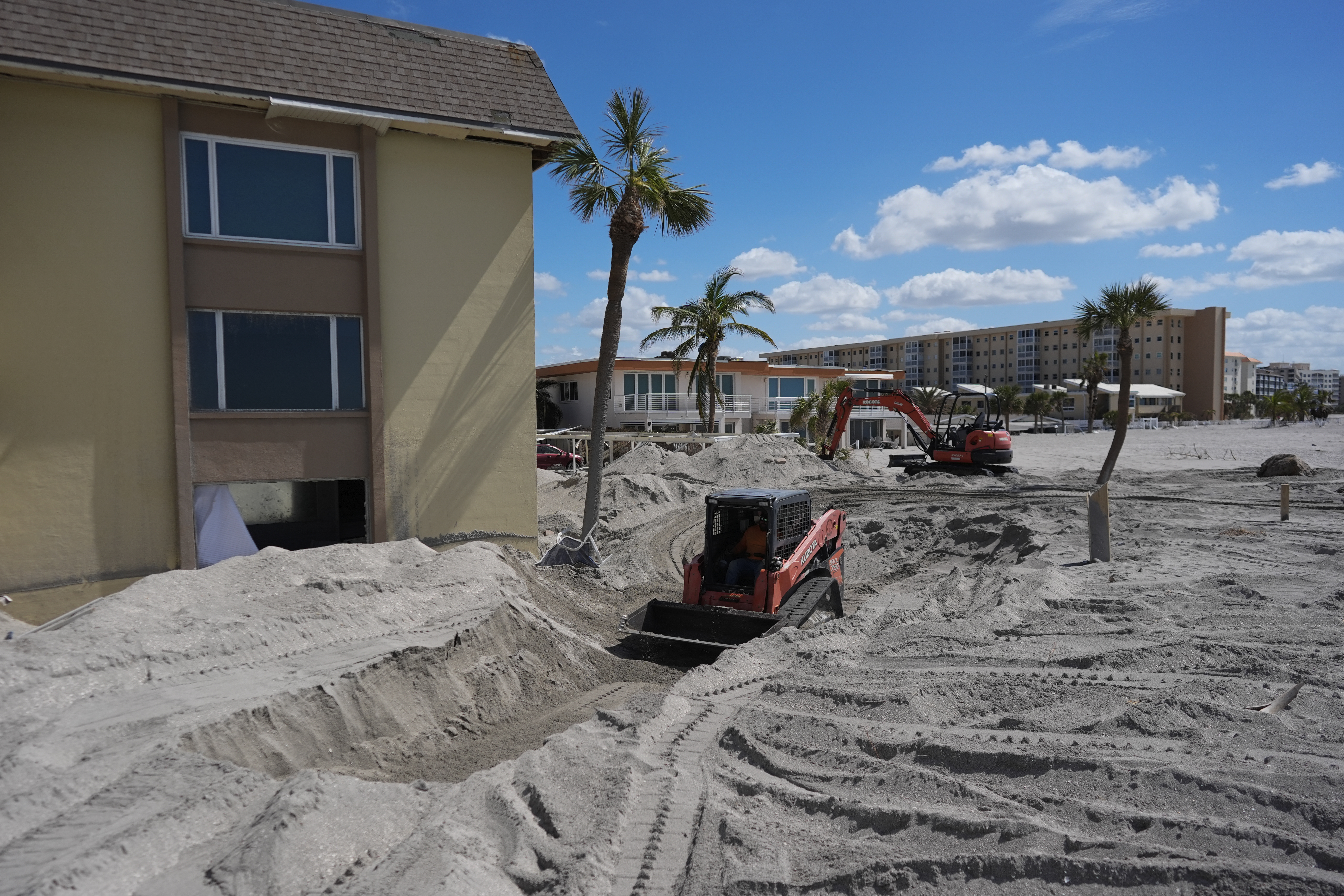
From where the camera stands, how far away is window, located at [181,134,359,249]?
471 inches

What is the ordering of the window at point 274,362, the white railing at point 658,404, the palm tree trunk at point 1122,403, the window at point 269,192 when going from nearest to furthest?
the window at point 269,192
the window at point 274,362
the palm tree trunk at point 1122,403
the white railing at point 658,404

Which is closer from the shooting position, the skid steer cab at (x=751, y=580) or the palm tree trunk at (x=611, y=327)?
the skid steer cab at (x=751, y=580)

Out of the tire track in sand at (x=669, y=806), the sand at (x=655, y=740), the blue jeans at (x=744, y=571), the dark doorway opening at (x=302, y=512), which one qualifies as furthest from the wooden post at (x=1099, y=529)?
the dark doorway opening at (x=302, y=512)

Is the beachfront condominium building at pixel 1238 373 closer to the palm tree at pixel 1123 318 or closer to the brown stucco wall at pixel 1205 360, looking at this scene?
the brown stucco wall at pixel 1205 360

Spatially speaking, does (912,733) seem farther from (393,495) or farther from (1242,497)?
(1242,497)

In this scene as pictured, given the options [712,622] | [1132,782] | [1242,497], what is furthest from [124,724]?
[1242,497]

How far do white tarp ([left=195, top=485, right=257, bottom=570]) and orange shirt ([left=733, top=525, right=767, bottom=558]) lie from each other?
7286 millimetres

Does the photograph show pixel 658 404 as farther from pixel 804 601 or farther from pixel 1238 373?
pixel 1238 373

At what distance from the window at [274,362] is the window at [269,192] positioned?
1.26 metres

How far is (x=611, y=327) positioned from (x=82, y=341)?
805cm

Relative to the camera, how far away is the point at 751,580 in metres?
11.4

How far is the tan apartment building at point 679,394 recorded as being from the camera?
141 ft

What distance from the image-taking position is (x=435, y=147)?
13.5 meters

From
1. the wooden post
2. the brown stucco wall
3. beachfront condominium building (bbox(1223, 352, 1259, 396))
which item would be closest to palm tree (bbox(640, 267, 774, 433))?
the wooden post
